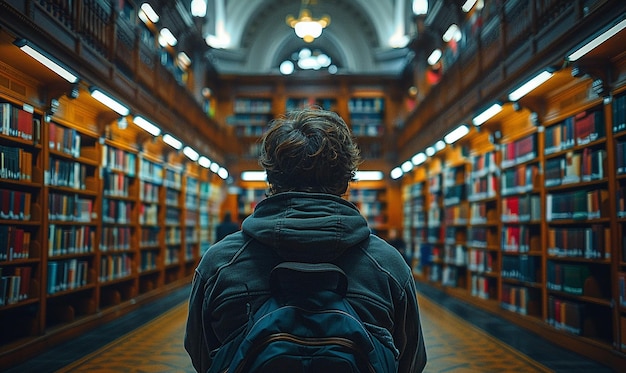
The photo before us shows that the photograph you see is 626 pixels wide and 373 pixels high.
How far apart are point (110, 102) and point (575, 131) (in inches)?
177

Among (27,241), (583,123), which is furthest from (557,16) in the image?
(27,241)

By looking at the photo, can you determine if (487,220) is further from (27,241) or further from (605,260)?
(27,241)

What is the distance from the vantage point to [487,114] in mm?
6461

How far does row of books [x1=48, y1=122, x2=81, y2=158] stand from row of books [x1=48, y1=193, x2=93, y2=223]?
1.47 feet

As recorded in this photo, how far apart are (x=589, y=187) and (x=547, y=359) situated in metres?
1.68

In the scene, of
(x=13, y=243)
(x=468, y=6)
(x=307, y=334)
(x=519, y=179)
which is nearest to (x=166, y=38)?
(x=468, y=6)

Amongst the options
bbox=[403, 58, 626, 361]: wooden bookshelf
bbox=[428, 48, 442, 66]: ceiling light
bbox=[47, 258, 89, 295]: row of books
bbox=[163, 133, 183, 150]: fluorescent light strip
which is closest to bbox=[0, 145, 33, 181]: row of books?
bbox=[47, 258, 89, 295]: row of books

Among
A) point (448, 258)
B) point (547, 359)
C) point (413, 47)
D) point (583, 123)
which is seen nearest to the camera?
point (547, 359)

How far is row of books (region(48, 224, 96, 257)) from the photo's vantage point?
5.53 metres

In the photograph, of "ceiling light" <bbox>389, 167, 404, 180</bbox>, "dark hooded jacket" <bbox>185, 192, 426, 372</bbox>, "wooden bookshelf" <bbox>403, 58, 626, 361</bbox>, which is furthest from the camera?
"ceiling light" <bbox>389, 167, 404, 180</bbox>

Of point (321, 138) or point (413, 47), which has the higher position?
point (413, 47)

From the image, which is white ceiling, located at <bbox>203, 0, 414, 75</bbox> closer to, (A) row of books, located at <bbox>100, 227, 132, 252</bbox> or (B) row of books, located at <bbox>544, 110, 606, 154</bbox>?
(A) row of books, located at <bbox>100, 227, 132, 252</bbox>

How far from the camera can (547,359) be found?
4.69 metres

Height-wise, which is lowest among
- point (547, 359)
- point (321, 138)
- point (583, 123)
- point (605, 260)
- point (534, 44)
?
point (547, 359)
